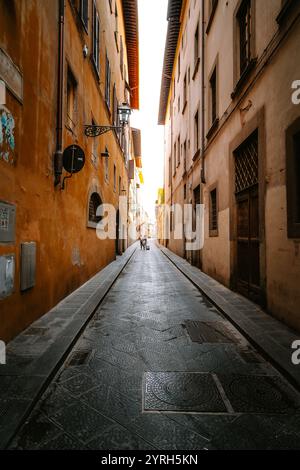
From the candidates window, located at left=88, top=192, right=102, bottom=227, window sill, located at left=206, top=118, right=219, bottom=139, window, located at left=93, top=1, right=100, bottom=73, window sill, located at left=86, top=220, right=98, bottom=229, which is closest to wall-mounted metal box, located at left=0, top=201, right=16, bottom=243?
window sill, located at left=86, top=220, right=98, bottom=229

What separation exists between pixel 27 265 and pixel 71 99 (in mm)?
5087

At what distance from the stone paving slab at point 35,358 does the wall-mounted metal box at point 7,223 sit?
1.44 m

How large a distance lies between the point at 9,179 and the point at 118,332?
2838mm

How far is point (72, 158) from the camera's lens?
6121 millimetres

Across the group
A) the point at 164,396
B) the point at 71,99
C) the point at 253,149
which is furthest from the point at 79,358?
the point at 71,99

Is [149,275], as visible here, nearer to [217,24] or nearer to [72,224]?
[72,224]

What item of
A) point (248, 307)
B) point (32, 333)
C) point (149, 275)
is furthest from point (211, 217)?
point (32, 333)

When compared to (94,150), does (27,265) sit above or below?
below

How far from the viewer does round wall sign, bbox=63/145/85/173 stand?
6.01 m

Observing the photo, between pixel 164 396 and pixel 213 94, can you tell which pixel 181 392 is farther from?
pixel 213 94

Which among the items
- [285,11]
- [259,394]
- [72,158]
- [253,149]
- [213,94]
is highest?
[213,94]

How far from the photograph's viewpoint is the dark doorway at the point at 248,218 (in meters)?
6.33

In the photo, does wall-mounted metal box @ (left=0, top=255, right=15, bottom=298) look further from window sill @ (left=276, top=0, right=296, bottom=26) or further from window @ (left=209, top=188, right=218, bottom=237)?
window @ (left=209, top=188, right=218, bottom=237)


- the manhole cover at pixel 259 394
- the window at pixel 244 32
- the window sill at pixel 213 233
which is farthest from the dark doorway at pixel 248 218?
the manhole cover at pixel 259 394
